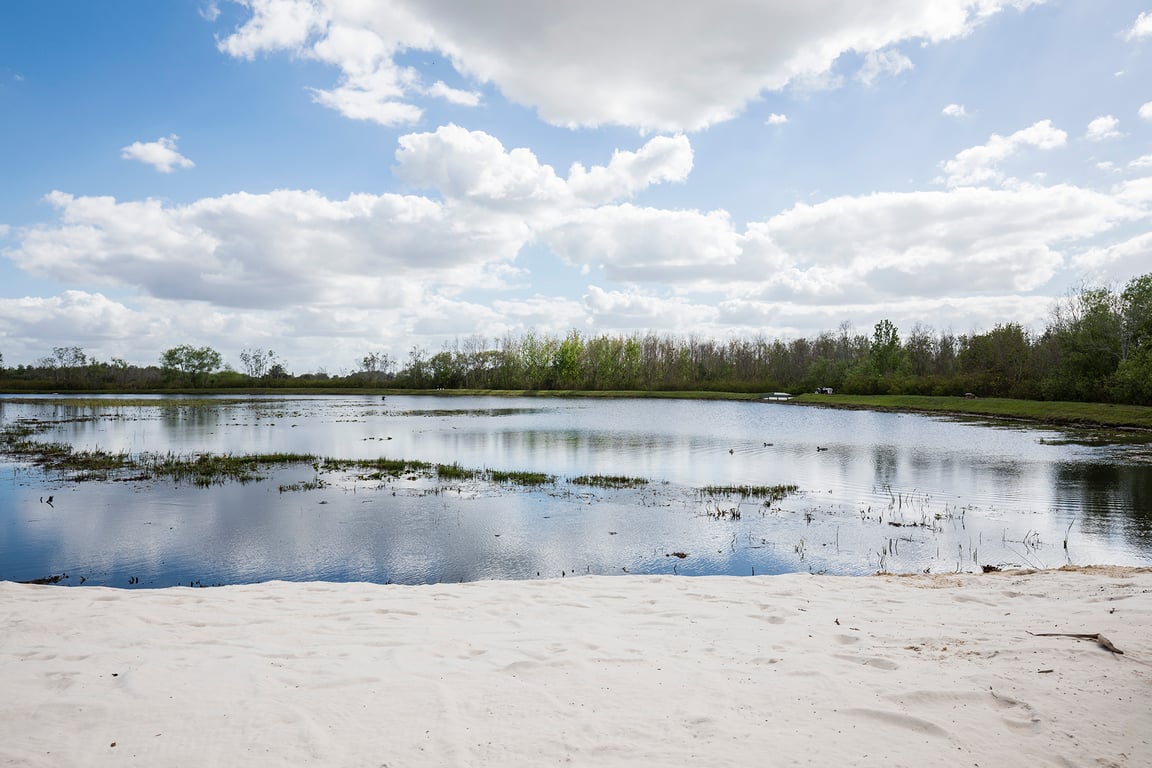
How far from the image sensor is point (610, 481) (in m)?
20.0

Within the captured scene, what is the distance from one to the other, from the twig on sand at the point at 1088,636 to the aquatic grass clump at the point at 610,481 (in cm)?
1378

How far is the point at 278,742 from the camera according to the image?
4172mm

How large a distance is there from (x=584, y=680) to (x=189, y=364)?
5113 inches

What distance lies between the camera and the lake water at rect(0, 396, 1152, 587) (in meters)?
11.6

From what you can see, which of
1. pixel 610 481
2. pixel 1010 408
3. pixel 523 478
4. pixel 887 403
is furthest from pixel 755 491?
pixel 887 403

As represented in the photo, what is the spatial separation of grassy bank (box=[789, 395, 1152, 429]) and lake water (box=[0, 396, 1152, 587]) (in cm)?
1496

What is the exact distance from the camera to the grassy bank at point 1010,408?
41.5m

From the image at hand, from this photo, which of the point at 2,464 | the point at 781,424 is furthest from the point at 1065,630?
the point at 781,424

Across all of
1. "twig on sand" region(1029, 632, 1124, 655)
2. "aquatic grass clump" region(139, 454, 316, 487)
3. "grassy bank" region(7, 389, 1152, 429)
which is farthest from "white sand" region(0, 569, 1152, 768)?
"grassy bank" region(7, 389, 1152, 429)

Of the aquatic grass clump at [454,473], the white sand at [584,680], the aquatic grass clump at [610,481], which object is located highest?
the white sand at [584,680]

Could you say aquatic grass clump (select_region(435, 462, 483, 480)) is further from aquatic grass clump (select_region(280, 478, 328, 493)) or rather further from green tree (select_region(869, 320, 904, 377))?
green tree (select_region(869, 320, 904, 377))

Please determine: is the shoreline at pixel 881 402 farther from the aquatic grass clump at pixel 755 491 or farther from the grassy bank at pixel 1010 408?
the aquatic grass clump at pixel 755 491

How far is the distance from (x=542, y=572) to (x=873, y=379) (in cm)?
7986

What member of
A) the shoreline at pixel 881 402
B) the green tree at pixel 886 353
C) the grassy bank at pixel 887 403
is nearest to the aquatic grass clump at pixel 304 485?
the shoreline at pixel 881 402
